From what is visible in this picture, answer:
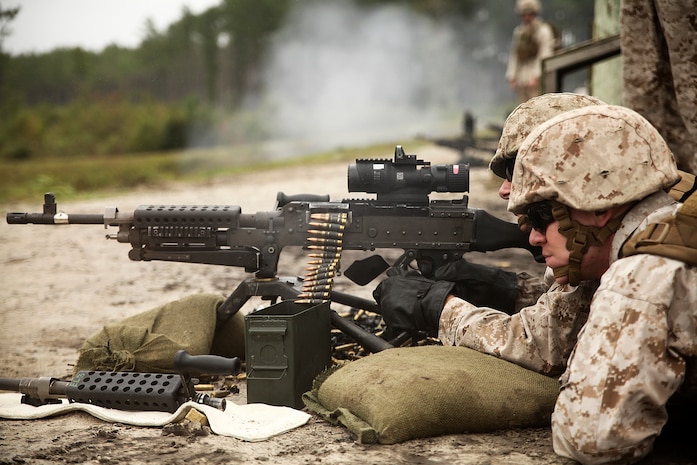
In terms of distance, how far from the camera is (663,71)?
5727 millimetres

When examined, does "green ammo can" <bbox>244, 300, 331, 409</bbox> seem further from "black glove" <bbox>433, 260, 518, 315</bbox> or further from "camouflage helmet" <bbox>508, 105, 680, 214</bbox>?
"camouflage helmet" <bbox>508, 105, 680, 214</bbox>

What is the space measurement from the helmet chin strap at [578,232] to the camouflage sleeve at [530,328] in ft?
1.54

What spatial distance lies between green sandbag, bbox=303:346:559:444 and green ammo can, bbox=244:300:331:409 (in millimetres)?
165

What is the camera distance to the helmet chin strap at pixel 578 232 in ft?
10.7

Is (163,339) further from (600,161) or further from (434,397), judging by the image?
(600,161)

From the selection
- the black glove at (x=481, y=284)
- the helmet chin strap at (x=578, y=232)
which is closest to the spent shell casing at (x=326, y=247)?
the black glove at (x=481, y=284)

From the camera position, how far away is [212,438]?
3.74m

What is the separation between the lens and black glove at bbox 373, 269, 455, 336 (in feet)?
14.2

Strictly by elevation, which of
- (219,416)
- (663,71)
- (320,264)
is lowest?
(219,416)

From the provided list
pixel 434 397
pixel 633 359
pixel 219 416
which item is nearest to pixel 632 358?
pixel 633 359

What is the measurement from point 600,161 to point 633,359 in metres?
0.77

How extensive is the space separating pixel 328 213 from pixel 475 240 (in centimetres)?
90

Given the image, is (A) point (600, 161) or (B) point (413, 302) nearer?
(A) point (600, 161)

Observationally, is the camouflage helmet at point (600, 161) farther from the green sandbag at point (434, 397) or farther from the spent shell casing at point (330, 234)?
the spent shell casing at point (330, 234)
